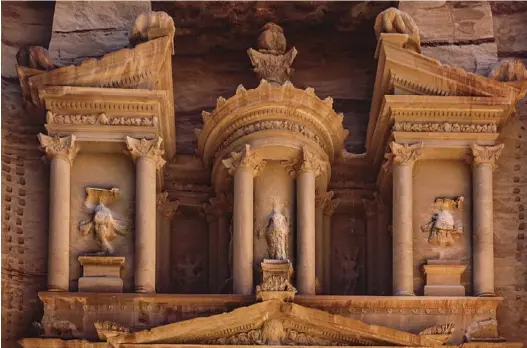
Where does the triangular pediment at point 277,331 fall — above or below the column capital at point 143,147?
below

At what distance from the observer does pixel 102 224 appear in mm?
26406

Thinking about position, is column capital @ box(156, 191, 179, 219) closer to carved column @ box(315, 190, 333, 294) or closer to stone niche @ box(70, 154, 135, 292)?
stone niche @ box(70, 154, 135, 292)

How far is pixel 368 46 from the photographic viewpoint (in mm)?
29266

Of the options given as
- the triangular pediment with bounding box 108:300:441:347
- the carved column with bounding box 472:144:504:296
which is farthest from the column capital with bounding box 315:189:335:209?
the triangular pediment with bounding box 108:300:441:347

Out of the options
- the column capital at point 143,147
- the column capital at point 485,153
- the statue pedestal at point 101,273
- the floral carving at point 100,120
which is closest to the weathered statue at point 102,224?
the statue pedestal at point 101,273

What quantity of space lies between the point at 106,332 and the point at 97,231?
1.56 m

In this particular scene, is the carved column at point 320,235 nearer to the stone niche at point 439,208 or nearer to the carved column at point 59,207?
the stone niche at point 439,208

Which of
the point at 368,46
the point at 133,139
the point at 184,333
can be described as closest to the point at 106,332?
the point at 184,333

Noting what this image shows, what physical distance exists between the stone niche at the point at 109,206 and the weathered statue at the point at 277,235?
1705mm

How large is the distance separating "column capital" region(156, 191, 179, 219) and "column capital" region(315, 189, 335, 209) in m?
1.90

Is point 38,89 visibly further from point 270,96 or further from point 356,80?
point 356,80

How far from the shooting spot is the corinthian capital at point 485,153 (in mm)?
26906

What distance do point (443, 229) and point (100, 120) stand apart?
4598mm

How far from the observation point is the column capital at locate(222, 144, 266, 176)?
26.8 meters
